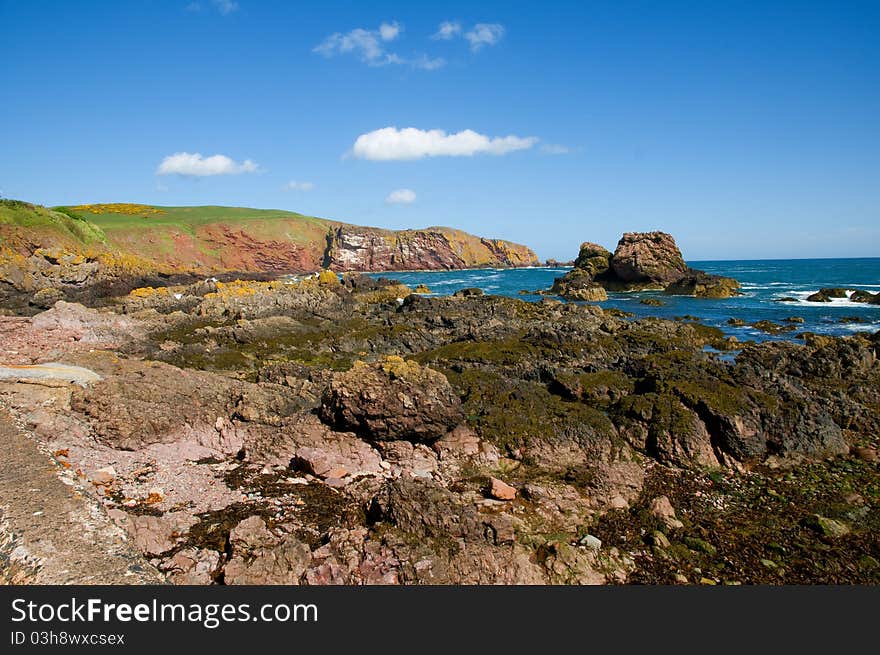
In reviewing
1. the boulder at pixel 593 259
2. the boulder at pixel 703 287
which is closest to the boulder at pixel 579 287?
the boulder at pixel 593 259

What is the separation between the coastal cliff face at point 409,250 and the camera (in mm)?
119188

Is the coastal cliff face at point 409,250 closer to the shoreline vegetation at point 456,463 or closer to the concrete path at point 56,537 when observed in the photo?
the shoreline vegetation at point 456,463

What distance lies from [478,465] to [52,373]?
1131 cm

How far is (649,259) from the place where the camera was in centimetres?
6562

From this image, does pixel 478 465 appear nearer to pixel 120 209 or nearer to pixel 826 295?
pixel 826 295

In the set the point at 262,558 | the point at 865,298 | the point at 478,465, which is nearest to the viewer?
the point at 262,558

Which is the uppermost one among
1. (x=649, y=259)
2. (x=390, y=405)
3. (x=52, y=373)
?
(x=649, y=259)

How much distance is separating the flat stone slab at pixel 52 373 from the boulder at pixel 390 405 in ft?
21.0

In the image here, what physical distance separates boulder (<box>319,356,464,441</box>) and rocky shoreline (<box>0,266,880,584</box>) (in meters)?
0.05

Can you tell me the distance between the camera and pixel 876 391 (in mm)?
16062

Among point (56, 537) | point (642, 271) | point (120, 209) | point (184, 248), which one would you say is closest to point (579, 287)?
point (642, 271)

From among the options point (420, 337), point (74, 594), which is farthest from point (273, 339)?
point (74, 594)

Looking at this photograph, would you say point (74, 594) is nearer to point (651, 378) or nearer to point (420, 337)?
point (651, 378)

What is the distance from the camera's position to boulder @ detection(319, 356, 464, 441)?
11508 millimetres
